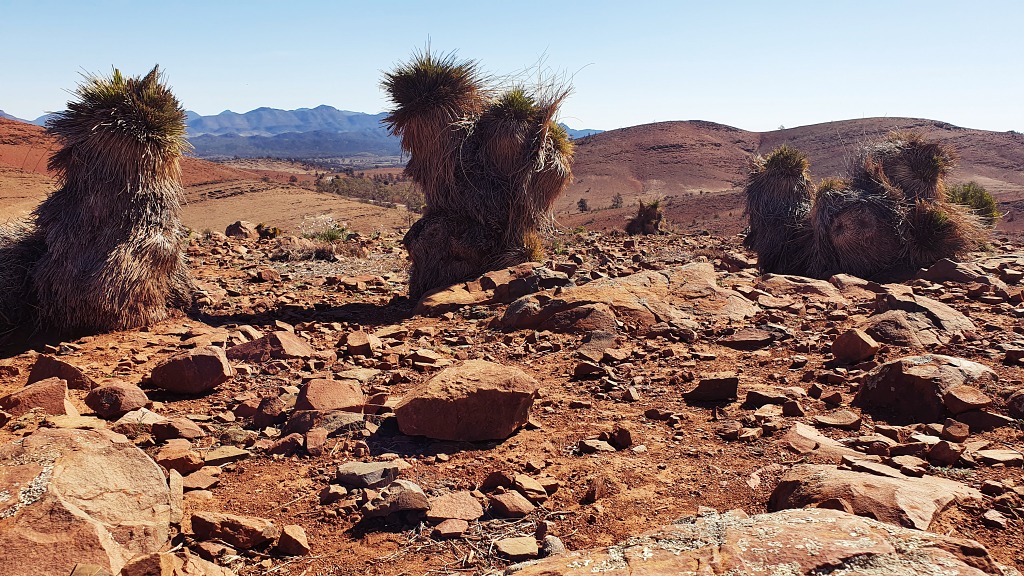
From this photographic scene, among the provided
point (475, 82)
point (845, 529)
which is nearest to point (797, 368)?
point (845, 529)

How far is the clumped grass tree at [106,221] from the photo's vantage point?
6.96 m

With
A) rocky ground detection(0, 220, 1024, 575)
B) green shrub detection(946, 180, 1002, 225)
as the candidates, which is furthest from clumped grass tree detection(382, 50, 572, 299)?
green shrub detection(946, 180, 1002, 225)

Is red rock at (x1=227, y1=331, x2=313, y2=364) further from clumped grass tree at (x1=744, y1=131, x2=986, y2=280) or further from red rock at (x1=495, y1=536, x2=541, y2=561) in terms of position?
clumped grass tree at (x1=744, y1=131, x2=986, y2=280)

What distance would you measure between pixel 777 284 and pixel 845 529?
7030mm

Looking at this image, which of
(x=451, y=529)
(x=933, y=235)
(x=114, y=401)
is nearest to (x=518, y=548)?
(x=451, y=529)

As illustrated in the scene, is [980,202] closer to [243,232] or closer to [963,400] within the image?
[963,400]

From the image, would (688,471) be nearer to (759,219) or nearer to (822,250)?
(822,250)

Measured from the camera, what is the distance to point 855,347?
213 inches

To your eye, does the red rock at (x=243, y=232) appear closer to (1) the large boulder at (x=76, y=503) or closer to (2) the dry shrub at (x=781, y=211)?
(2) the dry shrub at (x=781, y=211)

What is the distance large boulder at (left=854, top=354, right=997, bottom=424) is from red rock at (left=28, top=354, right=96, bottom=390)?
5.50 meters

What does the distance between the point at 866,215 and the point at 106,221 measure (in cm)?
982

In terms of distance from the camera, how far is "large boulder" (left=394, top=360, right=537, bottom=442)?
408 cm

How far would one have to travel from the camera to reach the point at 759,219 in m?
11.7

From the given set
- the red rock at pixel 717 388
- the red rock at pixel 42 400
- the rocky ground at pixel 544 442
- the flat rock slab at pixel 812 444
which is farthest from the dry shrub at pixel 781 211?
the red rock at pixel 42 400
